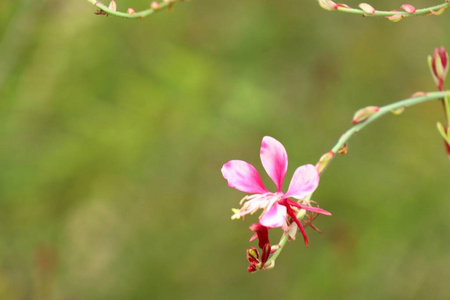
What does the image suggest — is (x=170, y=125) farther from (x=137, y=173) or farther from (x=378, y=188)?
(x=378, y=188)

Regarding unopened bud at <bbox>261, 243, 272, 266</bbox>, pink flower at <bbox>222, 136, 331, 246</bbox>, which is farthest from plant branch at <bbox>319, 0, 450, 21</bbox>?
unopened bud at <bbox>261, 243, 272, 266</bbox>

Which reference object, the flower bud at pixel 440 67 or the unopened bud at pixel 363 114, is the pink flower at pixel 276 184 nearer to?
the unopened bud at pixel 363 114

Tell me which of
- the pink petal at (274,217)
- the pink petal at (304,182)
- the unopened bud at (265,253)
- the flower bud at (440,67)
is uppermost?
the flower bud at (440,67)

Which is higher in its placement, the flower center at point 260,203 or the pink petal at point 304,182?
the pink petal at point 304,182

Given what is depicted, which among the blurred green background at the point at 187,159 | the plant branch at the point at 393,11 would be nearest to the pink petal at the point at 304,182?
the plant branch at the point at 393,11

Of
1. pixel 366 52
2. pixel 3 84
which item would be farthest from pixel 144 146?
pixel 366 52

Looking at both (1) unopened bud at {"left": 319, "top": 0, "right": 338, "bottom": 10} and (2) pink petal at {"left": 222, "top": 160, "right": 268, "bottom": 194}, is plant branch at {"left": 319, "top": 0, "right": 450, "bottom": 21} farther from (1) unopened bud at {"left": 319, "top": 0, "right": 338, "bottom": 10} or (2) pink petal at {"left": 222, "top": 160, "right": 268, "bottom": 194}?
(2) pink petal at {"left": 222, "top": 160, "right": 268, "bottom": 194}

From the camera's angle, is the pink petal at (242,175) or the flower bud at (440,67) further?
the flower bud at (440,67)
